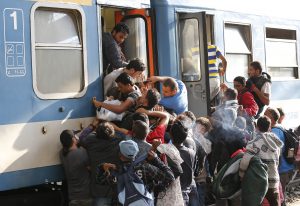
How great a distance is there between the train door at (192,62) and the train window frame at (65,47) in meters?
1.66

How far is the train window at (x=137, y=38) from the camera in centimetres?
738

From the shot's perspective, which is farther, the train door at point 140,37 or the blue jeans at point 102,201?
the train door at point 140,37

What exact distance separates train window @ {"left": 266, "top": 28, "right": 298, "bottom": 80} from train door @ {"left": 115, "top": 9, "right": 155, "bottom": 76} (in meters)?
3.04

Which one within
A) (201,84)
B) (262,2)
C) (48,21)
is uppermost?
(262,2)

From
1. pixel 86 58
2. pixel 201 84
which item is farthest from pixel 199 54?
pixel 86 58

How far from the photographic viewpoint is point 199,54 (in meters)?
7.68

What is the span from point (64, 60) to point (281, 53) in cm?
501

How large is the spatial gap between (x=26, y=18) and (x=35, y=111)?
972 millimetres

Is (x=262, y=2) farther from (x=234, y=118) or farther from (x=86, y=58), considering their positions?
(x=86, y=58)

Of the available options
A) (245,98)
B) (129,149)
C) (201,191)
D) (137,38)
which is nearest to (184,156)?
(129,149)

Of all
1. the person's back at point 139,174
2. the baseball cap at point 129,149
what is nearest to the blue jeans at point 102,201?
the person's back at point 139,174

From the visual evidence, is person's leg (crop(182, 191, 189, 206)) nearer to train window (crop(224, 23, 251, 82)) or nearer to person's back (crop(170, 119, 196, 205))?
person's back (crop(170, 119, 196, 205))

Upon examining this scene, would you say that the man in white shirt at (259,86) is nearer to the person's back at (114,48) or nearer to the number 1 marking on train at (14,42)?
the person's back at (114,48)

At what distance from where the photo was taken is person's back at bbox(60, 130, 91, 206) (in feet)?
20.3
